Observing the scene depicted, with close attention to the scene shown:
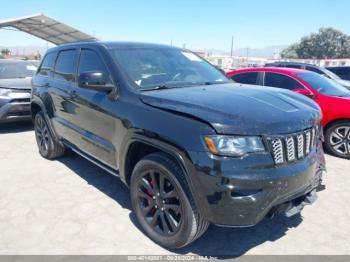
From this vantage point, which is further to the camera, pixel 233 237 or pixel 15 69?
pixel 15 69

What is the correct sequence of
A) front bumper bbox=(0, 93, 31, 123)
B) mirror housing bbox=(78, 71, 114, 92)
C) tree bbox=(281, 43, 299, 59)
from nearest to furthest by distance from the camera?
1. mirror housing bbox=(78, 71, 114, 92)
2. front bumper bbox=(0, 93, 31, 123)
3. tree bbox=(281, 43, 299, 59)

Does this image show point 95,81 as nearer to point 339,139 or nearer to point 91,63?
point 91,63

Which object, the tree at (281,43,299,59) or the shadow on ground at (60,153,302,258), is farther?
the tree at (281,43,299,59)

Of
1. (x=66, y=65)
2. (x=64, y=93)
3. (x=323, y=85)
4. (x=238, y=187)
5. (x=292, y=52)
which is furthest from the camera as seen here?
(x=292, y=52)

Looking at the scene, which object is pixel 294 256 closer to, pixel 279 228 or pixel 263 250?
pixel 263 250

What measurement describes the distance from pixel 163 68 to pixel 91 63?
88 centimetres

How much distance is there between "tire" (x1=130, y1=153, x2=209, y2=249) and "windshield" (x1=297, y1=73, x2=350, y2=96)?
14.2ft

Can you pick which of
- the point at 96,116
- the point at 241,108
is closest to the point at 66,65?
the point at 96,116

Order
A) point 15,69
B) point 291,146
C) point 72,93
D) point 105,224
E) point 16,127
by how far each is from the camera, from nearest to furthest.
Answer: point 291,146, point 105,224, point 72,93, point 16,127, point 15,69

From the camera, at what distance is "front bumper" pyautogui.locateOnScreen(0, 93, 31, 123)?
697 centimetres

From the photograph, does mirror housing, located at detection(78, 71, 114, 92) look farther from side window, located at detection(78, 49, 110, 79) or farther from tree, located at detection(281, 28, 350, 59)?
tree, located at detection(281, 28, 350, 59)

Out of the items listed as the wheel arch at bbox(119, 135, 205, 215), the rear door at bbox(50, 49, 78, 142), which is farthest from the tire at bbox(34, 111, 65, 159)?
the wheel arch at bbox(119, 135, 205, 215)

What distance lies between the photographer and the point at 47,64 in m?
5.20

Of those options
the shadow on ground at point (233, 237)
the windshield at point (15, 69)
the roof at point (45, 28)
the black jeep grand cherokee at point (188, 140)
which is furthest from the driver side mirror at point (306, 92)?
the roof at point (45, 28)
